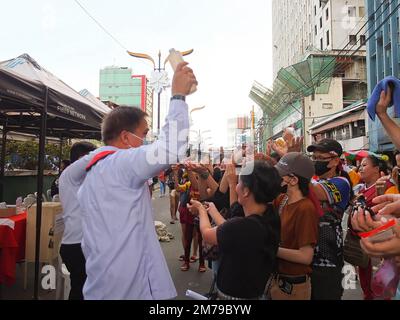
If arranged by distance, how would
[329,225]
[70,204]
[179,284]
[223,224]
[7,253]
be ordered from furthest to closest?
[179,284]
[7,253]
[70,204]
[329,225]
[223,224]

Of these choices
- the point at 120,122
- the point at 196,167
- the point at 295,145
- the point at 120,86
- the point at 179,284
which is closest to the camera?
the point at 120,122

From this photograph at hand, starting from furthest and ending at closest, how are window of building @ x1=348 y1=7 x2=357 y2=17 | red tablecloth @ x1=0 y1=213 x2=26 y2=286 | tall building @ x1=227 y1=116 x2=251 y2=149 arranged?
1. window of building @ x1=348 y1=7 x2=357 y2=17
2. tall building @ x1=227 y1=116 x2=251 y2=149
3. red tablecloth @ x1=0 y1=213 x2=26 y2=286

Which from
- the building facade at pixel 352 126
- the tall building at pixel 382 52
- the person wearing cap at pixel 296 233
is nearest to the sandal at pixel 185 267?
the person wearing cap at pixel 296 233

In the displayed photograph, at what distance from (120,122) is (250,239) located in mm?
1021

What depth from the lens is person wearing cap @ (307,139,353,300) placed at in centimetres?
240

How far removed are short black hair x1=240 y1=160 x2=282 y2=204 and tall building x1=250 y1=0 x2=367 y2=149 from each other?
88.8 ft

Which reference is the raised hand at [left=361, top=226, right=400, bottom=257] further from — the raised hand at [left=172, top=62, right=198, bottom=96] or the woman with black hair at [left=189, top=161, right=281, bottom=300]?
the raised hand at [left=172, top=62, right=198, bottom=96]

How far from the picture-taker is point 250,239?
1743 mm

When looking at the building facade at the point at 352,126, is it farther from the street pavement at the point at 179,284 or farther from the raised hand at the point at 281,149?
the raised hand at the point at 281,149

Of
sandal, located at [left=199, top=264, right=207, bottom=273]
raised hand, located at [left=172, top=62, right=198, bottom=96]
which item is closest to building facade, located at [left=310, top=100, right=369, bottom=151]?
sandal, located at [left=199, top=264, right=207, bottom=273]

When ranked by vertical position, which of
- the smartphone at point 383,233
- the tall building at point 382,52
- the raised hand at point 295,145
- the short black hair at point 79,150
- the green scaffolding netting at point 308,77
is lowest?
the smartphone at point 383,233

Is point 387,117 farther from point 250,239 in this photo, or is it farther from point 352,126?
point 352,126

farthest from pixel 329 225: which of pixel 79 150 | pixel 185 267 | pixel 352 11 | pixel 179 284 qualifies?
pixel 352 11

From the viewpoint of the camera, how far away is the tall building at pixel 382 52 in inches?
706
